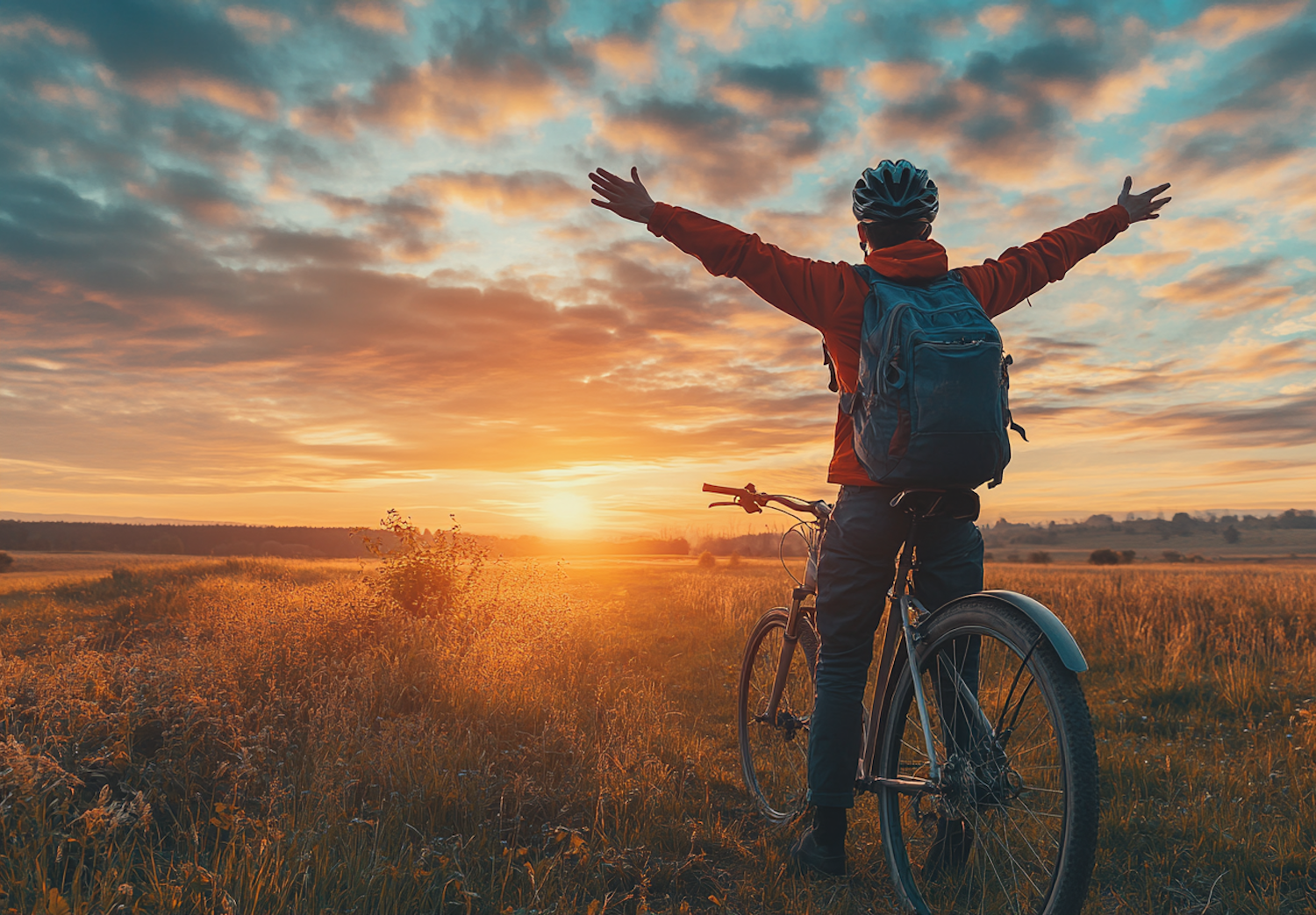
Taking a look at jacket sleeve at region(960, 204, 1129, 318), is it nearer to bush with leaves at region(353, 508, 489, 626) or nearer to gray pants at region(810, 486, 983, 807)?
gray pants at region(810, 486, 983, 807)

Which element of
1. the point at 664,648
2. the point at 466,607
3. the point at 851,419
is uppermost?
the point at 851,419

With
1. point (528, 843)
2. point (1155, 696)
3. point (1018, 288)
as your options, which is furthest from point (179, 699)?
point (1155, 696)

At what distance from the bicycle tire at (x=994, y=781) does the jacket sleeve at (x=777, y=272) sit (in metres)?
1.38

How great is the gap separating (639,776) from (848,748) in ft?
4.71

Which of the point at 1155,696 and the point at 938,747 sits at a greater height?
the point at 938,747

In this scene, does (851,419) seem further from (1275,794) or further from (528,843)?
(1275,794)

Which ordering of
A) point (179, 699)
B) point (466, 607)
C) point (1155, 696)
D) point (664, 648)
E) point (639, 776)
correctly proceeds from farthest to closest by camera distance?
1. point (664, 648)
2. point (466, 607)
3. point (1155, 696)
4. point (179, 699)
5. point (639, 776)

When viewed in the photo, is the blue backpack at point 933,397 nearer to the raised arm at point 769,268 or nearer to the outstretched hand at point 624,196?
the raised arm at point 769,268

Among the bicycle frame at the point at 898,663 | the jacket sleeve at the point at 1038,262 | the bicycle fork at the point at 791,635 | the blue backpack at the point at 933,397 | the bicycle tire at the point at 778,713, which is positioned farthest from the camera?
the bicycle tire at the point at 778,713

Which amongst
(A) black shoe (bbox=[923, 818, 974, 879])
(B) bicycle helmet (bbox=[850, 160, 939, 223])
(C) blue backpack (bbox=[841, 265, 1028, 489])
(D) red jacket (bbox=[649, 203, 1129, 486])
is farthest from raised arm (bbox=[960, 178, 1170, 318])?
(A) black shoe (bbox=[923, 818, 974, 879])

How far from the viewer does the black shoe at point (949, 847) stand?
3.01 meters

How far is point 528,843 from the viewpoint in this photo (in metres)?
3.44

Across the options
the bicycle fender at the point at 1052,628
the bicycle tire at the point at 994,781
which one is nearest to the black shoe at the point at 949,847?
the bicycle tire at the point at 994,781

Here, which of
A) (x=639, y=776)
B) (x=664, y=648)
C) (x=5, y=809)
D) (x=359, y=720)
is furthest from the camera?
(x=664, y=648)
